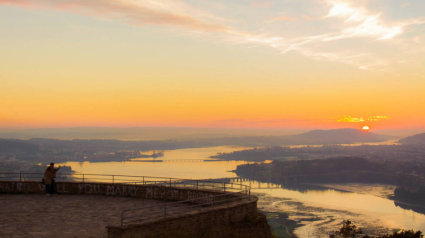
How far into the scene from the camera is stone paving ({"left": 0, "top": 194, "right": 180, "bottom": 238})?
11.0 m

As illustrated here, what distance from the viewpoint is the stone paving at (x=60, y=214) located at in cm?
1102

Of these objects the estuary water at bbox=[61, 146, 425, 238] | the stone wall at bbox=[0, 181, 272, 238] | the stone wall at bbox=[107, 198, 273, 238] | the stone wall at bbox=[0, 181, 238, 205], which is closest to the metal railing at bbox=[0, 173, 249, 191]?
the stone wall at bbox=[0, 181, 238, 205]

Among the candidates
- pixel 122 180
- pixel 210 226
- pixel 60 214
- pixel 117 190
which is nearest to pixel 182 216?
pixel 210 226

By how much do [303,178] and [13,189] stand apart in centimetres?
10728

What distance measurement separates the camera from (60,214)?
13.6 metres

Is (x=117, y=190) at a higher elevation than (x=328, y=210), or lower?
higher

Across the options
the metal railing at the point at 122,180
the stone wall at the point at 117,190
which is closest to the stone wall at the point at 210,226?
the metal railing at the point at 122,180

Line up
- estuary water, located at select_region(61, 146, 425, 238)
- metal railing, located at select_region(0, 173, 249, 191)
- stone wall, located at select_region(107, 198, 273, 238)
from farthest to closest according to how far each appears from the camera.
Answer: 1. estuary water, located at select_region(61, 146, 425, 238)
2. metal railing, located at select_region(0, 173, 249, 191)
3. stone wall, located at select_region(107, 198, 273, 238)

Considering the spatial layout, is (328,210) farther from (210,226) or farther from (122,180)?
(210,226)

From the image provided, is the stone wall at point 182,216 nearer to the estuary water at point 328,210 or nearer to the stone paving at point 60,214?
the stone paving at point 60,214

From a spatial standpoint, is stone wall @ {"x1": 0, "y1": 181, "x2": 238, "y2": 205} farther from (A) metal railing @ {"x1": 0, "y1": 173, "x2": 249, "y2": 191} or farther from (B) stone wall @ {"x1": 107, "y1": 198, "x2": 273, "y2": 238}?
(B) stone wall @ {"x1": 107, "y1": 198, "x2": 273, "y2": 238}

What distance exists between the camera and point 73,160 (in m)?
126

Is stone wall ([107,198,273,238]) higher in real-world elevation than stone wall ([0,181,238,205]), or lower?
lower

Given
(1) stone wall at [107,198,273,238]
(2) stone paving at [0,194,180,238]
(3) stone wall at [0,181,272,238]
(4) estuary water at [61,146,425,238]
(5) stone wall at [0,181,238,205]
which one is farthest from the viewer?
(4) estuary water at [61,146,425,238]
